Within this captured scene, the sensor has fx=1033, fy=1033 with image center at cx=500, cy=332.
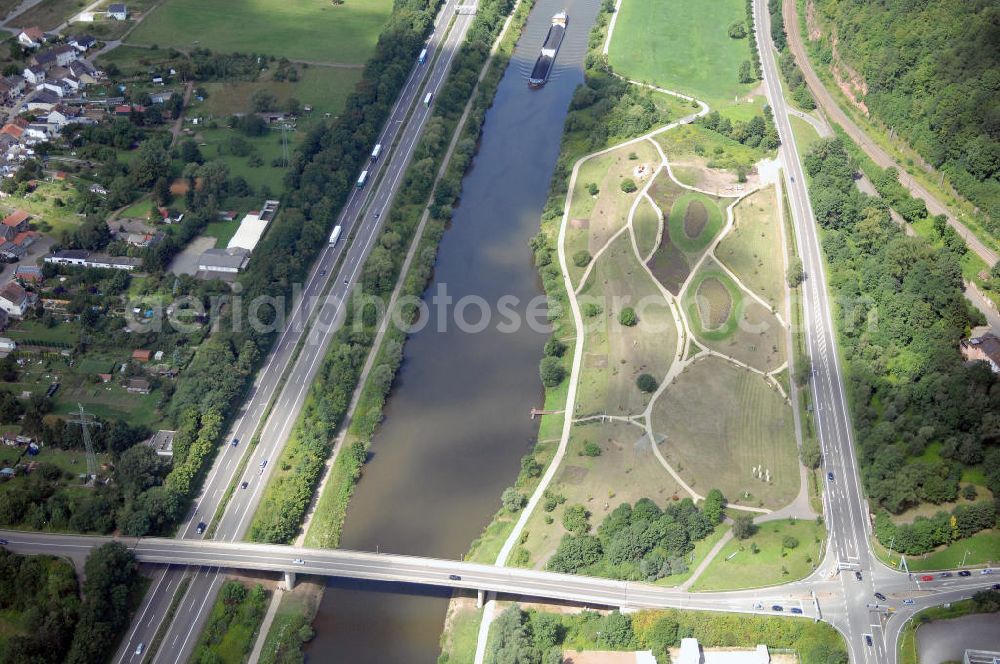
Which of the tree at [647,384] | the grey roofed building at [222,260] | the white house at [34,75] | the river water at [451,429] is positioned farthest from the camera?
the white house at [34,75]

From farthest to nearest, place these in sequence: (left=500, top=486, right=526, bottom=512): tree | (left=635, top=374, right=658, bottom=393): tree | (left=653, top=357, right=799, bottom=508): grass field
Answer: (left=635, top=374, right=658, bottom=393): tree, (left=653, top=357, right=799, bottom=508): grass field, (left=500, top=486, right=526, bottom=512): tree

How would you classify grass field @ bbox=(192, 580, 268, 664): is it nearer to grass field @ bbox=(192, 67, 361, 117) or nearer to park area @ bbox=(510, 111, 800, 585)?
park area @ bbox=(510, 111, 800, 585)

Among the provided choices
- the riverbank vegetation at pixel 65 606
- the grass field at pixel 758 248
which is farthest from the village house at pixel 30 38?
the grass field at pixel 758 248

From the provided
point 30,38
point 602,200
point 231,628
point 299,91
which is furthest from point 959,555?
point 30,38

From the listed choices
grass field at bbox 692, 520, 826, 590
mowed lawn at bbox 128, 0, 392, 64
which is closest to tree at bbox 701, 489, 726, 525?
grass field at bbox 692, 520, 826, 590

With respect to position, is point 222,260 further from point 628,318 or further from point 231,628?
point 231,628

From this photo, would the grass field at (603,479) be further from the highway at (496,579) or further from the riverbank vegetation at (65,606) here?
the riverbank vegetation at (65,606)
